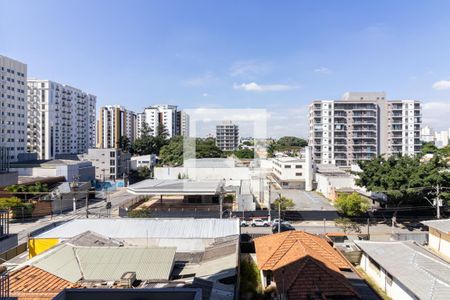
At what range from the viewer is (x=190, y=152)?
44719 millimetres

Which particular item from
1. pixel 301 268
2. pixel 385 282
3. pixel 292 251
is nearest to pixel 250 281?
pixel 292 251

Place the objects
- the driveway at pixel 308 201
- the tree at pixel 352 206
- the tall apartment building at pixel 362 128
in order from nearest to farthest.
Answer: the tree at pixel 352 206 → the driveway at pixel 308 201 → the tall apartment building at pixel 362 128

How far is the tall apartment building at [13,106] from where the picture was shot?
4428cm

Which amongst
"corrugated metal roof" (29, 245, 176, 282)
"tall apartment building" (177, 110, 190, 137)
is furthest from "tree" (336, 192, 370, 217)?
"tall apartment building" (177, 110, 190, 137)

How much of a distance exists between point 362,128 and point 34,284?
4558cm

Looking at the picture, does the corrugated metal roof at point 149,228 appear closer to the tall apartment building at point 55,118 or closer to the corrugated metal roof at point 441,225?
the corrugated metal roof at point 441,225

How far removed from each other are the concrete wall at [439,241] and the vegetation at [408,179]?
8.70 ft

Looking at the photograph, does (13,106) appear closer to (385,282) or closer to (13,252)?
(13,252)

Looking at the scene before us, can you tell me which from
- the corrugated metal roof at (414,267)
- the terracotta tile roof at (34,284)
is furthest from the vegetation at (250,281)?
the terracotta tile roof at (34,284)

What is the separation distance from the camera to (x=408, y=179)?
19219 mm

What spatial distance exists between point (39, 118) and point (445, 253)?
59869 millimetres

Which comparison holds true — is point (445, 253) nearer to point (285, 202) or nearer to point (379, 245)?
point (379, 245)

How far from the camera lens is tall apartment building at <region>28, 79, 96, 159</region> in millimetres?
55938

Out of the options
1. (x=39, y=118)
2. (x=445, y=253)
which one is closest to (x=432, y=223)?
(x=445, y=253)
